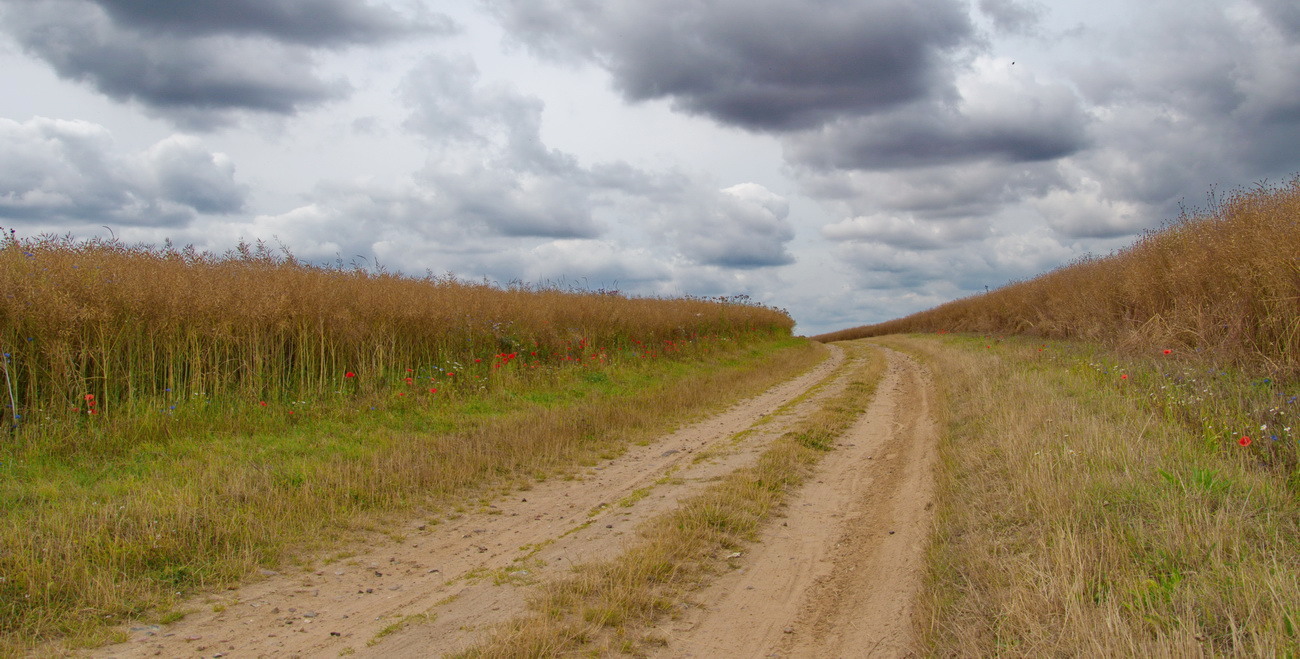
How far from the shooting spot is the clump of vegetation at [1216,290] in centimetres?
837

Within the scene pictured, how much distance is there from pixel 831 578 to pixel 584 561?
6.07ft

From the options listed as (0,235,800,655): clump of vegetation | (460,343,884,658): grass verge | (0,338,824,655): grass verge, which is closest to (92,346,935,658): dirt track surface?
(460,343,884,658): grass verge

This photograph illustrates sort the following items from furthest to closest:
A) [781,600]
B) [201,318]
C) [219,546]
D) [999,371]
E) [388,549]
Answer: [999,371] < [201,318] < [388,549] < [219,546] < [781,600]

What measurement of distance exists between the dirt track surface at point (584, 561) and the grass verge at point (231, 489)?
0.42 metres

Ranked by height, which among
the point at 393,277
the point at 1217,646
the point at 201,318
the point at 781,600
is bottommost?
the point at 781,600

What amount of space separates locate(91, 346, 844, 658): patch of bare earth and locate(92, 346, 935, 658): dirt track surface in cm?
1

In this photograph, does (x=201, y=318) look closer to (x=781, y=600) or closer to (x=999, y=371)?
(x=781, y=600)

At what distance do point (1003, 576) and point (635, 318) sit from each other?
605 inches

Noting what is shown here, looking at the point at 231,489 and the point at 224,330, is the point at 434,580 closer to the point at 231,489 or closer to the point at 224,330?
the point at 231,489

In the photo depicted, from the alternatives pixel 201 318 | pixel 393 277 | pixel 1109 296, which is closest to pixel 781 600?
pixel 201 318

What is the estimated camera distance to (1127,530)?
169 inches

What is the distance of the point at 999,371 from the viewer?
13.0 meters

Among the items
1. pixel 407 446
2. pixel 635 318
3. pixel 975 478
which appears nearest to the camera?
pixel 975 478

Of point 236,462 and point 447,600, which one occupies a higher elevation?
point 236,462
